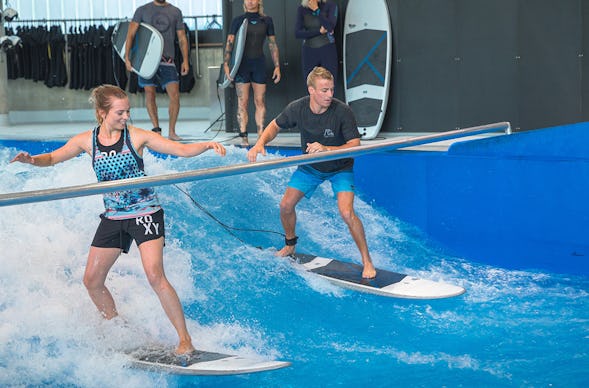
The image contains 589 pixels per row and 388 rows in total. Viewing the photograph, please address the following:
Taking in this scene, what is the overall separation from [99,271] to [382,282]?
225 cm

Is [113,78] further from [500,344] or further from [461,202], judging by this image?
[500,344]

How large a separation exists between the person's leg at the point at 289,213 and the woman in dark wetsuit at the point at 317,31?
3.54 metres

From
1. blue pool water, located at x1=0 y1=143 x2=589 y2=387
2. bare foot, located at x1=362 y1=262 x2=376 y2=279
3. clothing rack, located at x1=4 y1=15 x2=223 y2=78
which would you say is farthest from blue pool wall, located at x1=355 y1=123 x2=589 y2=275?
clothing rack, located at x1=4 y1=15 x2=223 y2=78

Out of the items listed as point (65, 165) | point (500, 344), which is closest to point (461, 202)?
point (500, 344)

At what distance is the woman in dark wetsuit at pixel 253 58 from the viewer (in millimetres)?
9133

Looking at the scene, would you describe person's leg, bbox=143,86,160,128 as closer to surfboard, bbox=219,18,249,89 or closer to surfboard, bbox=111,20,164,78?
surfboard, bbox=111,20,164,78

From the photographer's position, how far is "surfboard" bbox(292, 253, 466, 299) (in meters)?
5.55

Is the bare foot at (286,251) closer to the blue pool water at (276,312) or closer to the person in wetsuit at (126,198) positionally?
the blue pool water at (276,312)

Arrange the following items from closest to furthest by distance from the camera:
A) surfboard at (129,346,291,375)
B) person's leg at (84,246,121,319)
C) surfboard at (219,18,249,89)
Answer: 1. surfboard at (129,346,291,375)
2. person's leg at (84,246,121,319)
3. surfboard at (219,18,249,89)

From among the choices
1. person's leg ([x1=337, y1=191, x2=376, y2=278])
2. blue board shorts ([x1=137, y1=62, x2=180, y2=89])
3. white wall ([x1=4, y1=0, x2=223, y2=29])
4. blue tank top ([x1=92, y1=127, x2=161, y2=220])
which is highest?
white wall ([x1=4, y1=0, x2=223, y2=29])

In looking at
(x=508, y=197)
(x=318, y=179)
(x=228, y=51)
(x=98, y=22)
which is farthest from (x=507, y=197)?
(x=98, y=22)

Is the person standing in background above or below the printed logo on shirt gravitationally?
above

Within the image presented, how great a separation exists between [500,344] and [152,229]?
2076mm

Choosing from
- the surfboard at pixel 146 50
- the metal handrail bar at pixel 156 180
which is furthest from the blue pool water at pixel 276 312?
the surfboard at pixel 146 50
